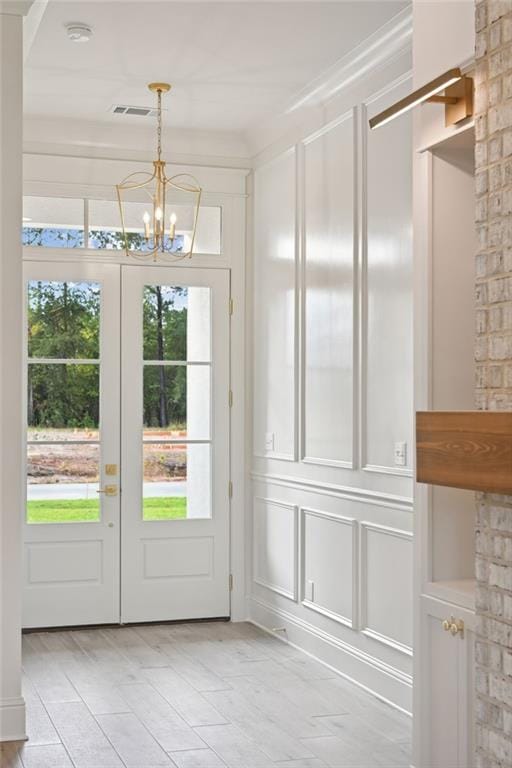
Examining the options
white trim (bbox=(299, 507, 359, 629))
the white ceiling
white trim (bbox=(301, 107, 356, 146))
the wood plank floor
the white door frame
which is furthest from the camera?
the white door frame

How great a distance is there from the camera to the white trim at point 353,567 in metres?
5.02

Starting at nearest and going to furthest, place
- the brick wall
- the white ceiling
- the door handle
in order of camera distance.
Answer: the brick wall → the white ceiling → the door handle

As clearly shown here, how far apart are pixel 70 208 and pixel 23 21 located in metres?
1.95

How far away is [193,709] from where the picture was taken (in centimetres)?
455

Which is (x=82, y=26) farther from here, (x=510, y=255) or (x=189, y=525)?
(x=189, y=525)

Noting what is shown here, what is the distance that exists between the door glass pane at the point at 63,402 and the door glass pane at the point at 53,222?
2.48 feet

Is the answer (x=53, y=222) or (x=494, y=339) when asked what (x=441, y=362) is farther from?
(x=53, y=222)

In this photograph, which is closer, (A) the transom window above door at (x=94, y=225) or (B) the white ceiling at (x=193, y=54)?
(B) the white ceiling at (x=193, y=54)

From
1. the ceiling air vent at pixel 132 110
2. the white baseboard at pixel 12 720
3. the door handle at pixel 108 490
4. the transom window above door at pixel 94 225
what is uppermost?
the ceiling air vent at pixel 132 110

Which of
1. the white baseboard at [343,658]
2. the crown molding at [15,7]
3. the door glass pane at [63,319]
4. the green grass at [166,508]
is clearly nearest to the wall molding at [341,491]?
the green grass at [166,508]

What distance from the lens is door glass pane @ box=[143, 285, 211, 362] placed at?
6.41 meters

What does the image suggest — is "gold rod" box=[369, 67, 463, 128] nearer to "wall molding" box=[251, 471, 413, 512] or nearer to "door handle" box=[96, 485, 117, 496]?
"wall molding" box=[251, 471, 413, 512]

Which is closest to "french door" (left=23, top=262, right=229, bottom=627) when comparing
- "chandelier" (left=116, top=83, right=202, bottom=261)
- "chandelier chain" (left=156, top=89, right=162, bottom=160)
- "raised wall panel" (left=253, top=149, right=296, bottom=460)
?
"chandelier" (left=116, top=83, right=202, bottom=261)

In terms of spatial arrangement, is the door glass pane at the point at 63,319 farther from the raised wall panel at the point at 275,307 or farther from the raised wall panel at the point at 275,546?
the raised wall panel at the point at 275,546
